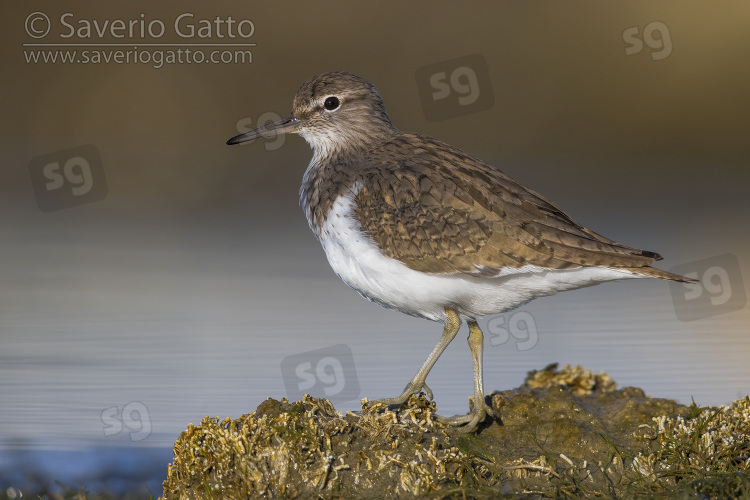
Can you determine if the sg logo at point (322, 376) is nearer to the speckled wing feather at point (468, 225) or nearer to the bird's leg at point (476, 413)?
the bird's leg at point (476, 413)

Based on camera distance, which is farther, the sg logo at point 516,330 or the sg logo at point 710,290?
the sg logo at point 710,290

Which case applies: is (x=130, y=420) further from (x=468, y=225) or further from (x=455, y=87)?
(x=455, y=87)

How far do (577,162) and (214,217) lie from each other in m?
6.43

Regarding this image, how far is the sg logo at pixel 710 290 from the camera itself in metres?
9.66

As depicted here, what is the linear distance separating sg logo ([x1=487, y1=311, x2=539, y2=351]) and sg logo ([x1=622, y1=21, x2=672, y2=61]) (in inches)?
327

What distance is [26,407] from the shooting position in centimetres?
718

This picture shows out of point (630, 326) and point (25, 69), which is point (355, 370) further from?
point (25, 69)

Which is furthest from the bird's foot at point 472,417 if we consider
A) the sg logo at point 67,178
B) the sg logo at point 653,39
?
the sg logo at point 653,39

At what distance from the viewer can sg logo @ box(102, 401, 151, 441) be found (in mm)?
6781

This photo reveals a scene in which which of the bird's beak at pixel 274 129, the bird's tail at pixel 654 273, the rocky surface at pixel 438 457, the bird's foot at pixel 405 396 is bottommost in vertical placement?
the rocky surface at pixel 438 457

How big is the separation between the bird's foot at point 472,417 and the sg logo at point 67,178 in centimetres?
906

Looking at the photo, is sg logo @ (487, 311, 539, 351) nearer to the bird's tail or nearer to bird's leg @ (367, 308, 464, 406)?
bird's leg @ (367, 308, 464, 406)

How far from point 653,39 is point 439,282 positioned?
11.5 m

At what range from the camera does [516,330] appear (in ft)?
27.8
